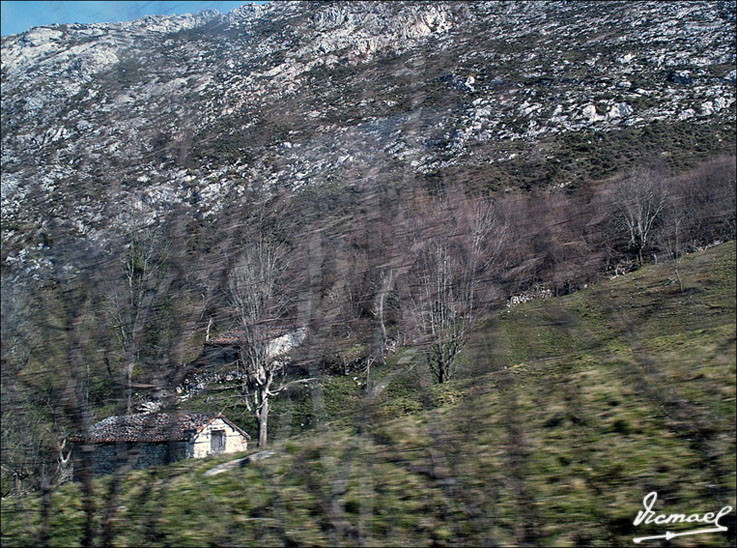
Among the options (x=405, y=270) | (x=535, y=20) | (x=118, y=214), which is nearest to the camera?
(x=405, y=270)

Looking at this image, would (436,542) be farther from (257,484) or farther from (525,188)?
(525,188)

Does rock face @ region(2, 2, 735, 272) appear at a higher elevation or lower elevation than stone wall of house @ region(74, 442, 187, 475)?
higher

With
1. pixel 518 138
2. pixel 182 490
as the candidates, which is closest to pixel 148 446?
pixel 182 490

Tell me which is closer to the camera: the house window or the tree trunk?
the tree trunk

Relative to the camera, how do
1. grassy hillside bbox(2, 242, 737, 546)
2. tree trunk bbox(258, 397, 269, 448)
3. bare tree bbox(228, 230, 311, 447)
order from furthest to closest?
1. tree trunk bbox(258, 397, 269, 448)
2. bare tree bbox(228, 230, 311, 447)
3. grassy hillside bbox(2, 242, 737, 546)

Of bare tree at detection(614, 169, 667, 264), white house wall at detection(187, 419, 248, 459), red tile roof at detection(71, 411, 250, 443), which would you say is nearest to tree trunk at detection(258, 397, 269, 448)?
white house wall at detection(187, 419, 248, 459)

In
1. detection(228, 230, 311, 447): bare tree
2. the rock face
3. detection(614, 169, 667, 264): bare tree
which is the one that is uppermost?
the rock face

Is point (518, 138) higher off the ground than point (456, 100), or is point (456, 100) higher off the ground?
point (456, 100)

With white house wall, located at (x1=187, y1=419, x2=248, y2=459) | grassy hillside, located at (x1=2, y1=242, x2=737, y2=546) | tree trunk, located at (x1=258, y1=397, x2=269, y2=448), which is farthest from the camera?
white house wall, located at (x1=187, y1=419, x2=248, y2=459)

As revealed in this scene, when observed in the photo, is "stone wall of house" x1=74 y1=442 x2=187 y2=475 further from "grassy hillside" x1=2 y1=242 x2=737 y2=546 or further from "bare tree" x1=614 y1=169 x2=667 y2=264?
"bare tree" x1=614 y1=169 x2=667 y2=264
